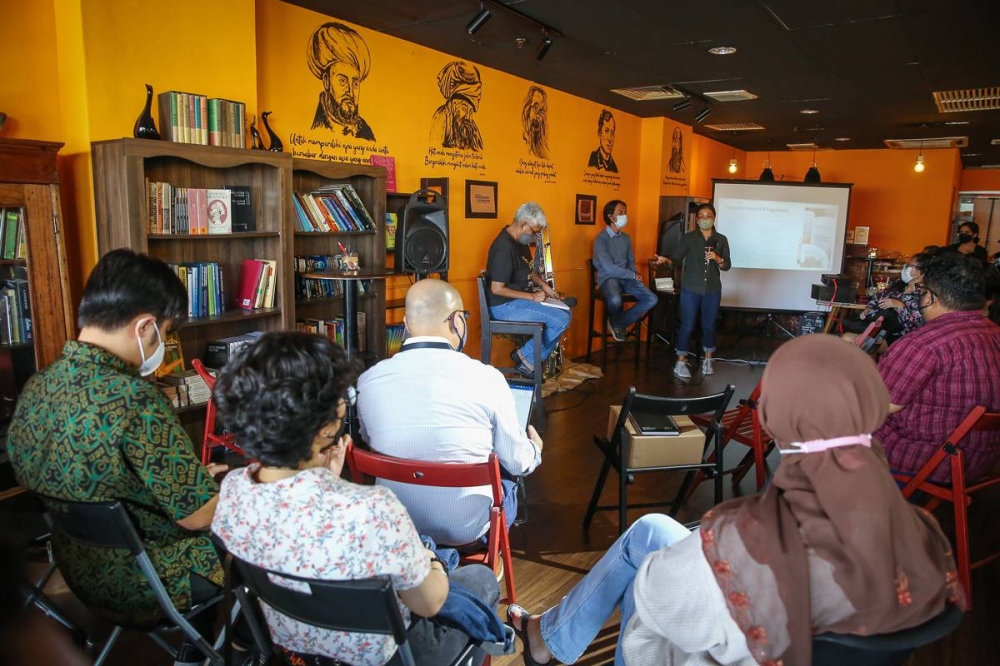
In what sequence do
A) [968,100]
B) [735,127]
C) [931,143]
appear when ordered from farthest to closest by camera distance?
[931,143] → [735,127] → [968,100]

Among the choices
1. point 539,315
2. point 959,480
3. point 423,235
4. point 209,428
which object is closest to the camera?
point 959,480

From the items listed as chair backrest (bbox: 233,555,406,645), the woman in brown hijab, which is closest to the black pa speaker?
chair backrest (bbox: 233,555,406,645)

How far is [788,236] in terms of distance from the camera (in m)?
9.05

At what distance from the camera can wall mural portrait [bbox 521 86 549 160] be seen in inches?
244

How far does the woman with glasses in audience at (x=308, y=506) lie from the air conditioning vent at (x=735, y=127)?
8452 millimetres

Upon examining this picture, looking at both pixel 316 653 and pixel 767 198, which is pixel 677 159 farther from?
pixel 316 653

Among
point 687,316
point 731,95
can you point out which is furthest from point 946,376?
point 731,95

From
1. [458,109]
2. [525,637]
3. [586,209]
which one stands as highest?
[458,109]

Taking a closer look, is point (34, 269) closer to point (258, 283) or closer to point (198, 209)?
point (198, 209)

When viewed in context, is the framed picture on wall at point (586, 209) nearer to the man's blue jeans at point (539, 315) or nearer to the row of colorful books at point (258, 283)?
the man's blue jeans at point (539, 315)

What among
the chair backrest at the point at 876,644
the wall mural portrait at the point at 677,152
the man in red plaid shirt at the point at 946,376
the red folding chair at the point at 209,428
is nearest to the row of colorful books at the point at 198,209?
the red folding chair at the point at 209,428

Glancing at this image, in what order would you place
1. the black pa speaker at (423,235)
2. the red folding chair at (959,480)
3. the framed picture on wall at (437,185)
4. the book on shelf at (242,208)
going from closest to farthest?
1. the red folding chair at (959,480)
2. the book on shelf at (242,208)
3. the black pa speaker at (423,235)
4. the framed picture on wall at (437,185)

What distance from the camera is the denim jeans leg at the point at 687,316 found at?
6.59 metres

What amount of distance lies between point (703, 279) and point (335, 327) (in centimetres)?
392
